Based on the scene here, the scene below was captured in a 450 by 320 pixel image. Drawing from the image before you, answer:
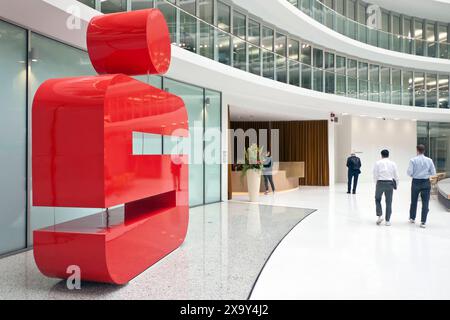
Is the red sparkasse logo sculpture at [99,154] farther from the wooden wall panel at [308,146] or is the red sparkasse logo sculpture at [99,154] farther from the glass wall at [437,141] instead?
the glass wall at [437,141]

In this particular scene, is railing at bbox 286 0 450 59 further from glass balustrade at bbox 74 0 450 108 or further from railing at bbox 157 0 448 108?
railing at bbox 157 0 448 108

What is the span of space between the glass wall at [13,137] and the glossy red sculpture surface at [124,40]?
1.66 meters

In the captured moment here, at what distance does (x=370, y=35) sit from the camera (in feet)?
59.1

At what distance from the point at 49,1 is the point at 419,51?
20.1 m

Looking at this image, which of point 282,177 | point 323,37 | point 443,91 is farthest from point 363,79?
point 282,177

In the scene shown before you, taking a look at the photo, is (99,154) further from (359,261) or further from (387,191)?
(387,191)

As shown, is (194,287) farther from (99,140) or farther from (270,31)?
(270,31)

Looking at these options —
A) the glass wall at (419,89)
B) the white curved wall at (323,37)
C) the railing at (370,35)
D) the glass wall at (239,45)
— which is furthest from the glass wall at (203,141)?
the glass wall at (419,89)

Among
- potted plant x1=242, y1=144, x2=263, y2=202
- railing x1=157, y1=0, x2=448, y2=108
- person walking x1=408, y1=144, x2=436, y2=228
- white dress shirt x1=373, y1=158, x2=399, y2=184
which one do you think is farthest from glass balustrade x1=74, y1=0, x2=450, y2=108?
person walking x1=408, y1=144, x2=436, y2=228

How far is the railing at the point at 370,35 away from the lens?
47.6 feet

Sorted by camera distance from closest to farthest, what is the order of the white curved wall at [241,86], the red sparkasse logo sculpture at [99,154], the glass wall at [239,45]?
1. the red sparkasse logo sculpture at [99,154]
2. the white curved wall at [241,86]
3. the glass wall at [239,45]

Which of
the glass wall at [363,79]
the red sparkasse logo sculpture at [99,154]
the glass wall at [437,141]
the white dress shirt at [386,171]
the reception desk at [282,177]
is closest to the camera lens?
the red sparkasse logo sculpture at [99,154]

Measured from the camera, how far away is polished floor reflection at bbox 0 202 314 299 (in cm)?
387

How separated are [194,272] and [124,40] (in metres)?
2.80
